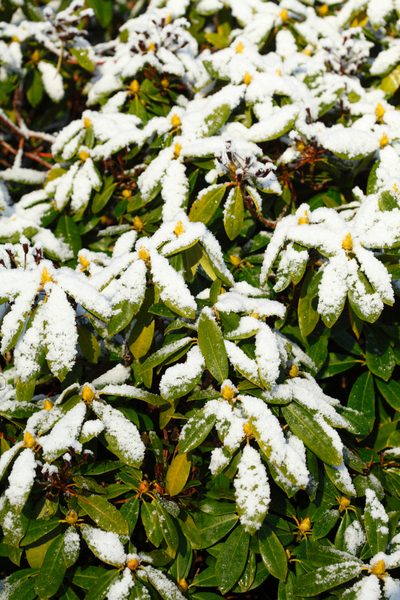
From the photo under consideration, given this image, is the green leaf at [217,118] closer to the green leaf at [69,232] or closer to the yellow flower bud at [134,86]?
the yellow flower bud at [134,86]

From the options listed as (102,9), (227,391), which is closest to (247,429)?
(227,391)

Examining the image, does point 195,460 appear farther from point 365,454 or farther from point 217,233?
point 217,233

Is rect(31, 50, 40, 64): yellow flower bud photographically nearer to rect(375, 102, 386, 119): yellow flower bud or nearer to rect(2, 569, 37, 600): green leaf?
rect(375, 102, 386, 119): yellow flower bud

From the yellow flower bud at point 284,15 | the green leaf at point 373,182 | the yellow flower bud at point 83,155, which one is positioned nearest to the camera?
the green leaf at point 373,182

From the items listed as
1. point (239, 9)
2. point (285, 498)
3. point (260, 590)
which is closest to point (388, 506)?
point (285, 498)

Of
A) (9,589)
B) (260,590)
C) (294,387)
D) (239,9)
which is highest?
(239,9)

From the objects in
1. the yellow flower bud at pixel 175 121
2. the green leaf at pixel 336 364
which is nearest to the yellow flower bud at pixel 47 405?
the green leaf at pixel 336 364

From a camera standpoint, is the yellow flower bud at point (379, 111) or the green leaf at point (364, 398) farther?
the yellow flower bud at point (379, 111)

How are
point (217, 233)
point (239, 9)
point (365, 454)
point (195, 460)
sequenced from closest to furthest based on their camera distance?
point (195, 460), point (365, 454), point (217, 233), point (239, 9)

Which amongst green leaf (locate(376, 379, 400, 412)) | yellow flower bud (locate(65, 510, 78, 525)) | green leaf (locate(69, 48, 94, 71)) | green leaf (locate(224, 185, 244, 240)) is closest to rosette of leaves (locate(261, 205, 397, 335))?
green leaf (locate(224, 185, 244, 240))
